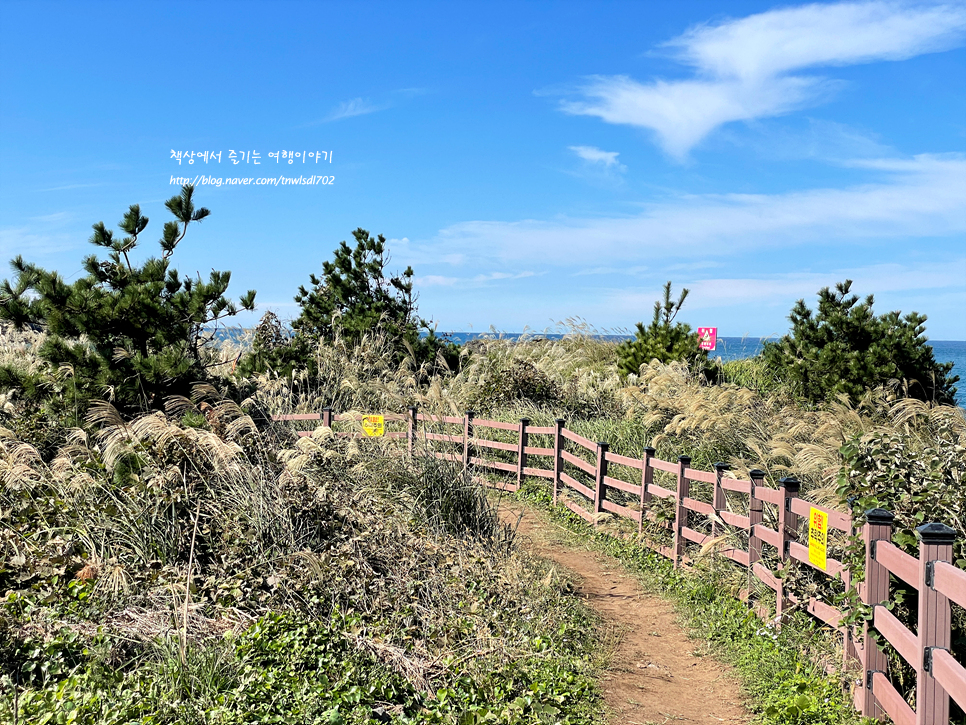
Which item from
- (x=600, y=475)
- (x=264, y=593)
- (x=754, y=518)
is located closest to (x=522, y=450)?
(x=600, y=475)

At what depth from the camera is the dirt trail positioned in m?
5.77

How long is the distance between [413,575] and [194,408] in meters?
4.42

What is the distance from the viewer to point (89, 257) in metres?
10.9

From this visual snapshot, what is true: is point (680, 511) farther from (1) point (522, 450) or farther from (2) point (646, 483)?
(1) point (522, 450)

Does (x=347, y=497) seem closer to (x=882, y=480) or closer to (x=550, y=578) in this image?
(x=550, y=578)

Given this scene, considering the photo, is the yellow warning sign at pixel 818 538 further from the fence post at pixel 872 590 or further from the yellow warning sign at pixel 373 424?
the yellow warning sign at pixel 373 424

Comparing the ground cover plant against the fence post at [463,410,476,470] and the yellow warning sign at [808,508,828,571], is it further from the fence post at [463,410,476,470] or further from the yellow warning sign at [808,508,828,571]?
the fence post at [463,410,476,470]

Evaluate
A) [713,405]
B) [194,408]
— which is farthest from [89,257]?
[713,405]

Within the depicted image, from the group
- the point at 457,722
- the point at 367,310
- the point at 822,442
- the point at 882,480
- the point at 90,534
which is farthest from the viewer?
the point at 367,310

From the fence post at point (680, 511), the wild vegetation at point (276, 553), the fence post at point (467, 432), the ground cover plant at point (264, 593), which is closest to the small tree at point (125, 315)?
the wild vegetation at point (276, 553)

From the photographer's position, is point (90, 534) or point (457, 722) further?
point (90, 534)

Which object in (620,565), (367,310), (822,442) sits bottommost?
(620,565)

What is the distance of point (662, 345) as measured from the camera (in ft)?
→ 70.8

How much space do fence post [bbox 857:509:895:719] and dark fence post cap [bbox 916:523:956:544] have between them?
0.75 m
